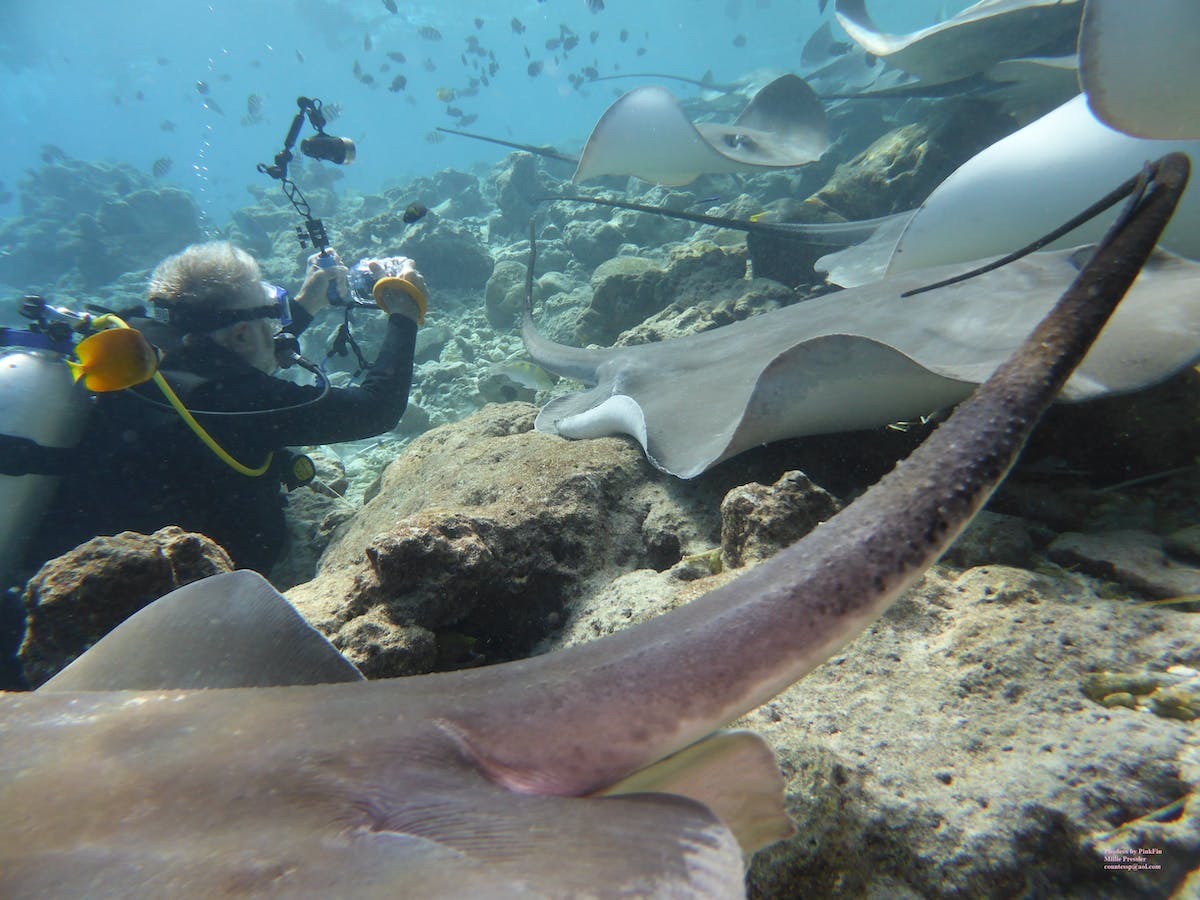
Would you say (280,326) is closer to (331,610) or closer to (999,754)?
(331,610)

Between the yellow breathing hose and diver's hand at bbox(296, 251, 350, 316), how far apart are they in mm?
1687

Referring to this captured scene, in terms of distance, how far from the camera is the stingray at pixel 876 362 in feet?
6.71

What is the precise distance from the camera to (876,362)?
7.14 ft

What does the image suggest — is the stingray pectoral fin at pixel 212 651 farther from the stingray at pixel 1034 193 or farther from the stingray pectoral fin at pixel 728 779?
the stingray at pixel 1034 193

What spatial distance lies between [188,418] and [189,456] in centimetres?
38

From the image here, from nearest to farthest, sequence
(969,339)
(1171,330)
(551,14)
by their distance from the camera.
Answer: (1171,330), (969,339), (551,14)

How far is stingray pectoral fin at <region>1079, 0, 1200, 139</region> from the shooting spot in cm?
272

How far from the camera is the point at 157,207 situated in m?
23.6

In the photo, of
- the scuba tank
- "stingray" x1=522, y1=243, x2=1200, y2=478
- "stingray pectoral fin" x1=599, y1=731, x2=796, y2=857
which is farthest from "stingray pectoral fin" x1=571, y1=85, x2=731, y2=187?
"stingray pectoral fin" x1=599, y1=731, x2=796, y2=857

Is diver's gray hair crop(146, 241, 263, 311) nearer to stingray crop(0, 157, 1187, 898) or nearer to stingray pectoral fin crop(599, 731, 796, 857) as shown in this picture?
stingray crop(0, 157, 1187, 898)

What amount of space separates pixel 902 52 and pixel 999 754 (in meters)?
10.3

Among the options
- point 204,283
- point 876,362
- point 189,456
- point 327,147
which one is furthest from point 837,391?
point 327,147

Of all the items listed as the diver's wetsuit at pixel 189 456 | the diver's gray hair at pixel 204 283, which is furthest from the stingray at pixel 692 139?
the diver's wetsuit at pixel 189 456

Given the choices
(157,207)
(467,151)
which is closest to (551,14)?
(467,151)
